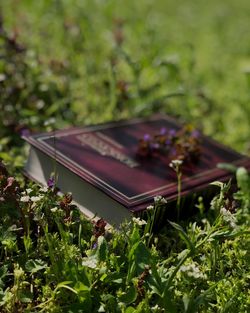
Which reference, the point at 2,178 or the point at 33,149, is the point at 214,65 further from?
the point at 2,178

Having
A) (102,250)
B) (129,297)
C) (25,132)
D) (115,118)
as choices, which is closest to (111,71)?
(115,118)

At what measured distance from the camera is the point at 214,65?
17.2ft

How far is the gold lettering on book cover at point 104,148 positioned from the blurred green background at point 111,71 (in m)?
0.22

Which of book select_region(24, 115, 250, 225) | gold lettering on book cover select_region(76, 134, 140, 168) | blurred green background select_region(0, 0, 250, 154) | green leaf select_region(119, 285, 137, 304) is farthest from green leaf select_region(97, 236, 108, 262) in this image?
blurred green background select_region(0, 0, 250, 154)

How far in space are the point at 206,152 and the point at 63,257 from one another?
1.17 metres

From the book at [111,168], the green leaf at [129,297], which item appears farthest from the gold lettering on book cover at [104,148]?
the green leaf at [129,297]

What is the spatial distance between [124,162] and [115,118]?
1048 mm

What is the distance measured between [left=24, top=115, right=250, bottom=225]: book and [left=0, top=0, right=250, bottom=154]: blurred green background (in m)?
0.20

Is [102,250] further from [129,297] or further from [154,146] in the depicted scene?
[154,146]

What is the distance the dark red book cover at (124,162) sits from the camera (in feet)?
7.66

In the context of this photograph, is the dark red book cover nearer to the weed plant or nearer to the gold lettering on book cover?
the gold lettering on book cover

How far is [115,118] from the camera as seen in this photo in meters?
3.59

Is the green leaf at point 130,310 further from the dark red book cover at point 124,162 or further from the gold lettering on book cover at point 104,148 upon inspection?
the gold lettering on book cover at point 104,148

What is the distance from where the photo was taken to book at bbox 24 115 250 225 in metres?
2.29
